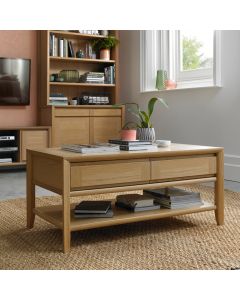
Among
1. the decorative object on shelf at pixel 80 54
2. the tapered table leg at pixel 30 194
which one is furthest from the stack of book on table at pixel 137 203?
the decorative object on shelf at pixel 80 54

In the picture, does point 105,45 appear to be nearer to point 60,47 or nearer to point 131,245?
point 60,47

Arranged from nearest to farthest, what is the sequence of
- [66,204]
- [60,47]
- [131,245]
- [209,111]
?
[66,204] < [131,245] < [209,111] < [60,47]

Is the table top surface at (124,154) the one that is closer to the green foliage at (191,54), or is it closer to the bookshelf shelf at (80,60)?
the green foliage at (191,54)

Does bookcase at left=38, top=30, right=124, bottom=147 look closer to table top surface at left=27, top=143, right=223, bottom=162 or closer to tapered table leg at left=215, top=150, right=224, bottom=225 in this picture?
table top surface at left=27, top=143, right=223, bottom=162

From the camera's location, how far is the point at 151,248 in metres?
2.22

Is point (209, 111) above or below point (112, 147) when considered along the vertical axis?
above

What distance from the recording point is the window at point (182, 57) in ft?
15.7

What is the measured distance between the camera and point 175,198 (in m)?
2.58

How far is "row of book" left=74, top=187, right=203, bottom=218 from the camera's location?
233 cm

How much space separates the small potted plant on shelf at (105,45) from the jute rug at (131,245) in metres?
3.21

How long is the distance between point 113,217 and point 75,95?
367 cm

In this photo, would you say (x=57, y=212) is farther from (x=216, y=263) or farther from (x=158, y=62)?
(x=158, y=62)

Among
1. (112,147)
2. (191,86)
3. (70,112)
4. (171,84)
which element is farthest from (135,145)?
(70,112)
